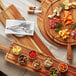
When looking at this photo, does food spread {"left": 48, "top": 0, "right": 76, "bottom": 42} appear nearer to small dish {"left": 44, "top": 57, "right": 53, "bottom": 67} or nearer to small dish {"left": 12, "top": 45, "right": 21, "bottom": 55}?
small dish {"left": 44, "top": 57, "right": 53, "bottom": 67}

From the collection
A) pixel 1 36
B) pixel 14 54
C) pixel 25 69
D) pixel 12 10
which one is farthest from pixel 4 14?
pixel 25 69

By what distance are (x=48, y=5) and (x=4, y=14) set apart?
0.47 metres

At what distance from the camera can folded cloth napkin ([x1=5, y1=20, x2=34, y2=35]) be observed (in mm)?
1866

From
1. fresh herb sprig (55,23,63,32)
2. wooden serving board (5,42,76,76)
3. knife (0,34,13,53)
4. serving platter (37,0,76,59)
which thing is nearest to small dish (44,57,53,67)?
wooden serving board (5,42,76,76)

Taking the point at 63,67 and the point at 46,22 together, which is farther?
the point at 46,22

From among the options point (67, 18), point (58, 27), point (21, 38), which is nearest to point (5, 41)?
point (21, 38)

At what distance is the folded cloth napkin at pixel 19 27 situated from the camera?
1.87 m

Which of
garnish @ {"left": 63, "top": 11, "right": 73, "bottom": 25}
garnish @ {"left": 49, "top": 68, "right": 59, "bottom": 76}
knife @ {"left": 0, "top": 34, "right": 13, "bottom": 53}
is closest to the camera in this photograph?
garnish @ {"left": 49, "top": 68, "right": 59, "bottom": 76}

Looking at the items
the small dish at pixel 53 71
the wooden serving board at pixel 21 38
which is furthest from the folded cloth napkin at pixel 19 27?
the small dish at pixel 53 71

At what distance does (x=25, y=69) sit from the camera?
5.97 ft

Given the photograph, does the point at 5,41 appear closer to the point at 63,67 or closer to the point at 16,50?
the point at 16,50

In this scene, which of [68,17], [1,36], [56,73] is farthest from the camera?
[1,36]

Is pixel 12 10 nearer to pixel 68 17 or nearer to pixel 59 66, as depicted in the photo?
pixel 68 17

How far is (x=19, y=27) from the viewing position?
6.20 feet
